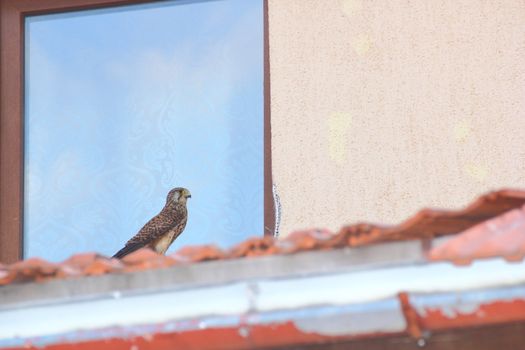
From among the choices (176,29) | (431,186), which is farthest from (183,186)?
(431,186)

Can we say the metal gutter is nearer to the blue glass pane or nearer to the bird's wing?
the bird's wing

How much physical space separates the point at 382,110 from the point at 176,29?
5.09 ft

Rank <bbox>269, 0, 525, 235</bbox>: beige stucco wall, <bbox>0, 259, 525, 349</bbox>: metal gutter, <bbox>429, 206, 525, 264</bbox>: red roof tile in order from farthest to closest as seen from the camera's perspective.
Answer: <bbox>269, 0, 525, 235</bbox>: beige stucco wall < <bbox>0, 259, 525, 349</bbox>: metal gutter < <bbox>429, 206, 525, 264</bbox>: red roof tile

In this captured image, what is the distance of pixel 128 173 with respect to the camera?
357 inches

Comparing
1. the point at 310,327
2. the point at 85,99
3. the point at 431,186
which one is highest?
the point at 85,99

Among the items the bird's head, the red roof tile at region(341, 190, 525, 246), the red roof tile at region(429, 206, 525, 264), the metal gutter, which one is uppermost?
the bird's head

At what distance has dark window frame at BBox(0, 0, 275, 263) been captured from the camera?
885cm

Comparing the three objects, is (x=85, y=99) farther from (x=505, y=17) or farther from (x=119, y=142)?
(x=505, y=17)

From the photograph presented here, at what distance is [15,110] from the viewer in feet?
30.0

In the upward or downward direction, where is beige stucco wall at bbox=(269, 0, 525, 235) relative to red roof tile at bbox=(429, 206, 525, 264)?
upward

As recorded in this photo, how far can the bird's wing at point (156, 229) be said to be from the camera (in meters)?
8.48

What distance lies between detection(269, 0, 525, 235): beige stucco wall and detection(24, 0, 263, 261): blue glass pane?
371mm

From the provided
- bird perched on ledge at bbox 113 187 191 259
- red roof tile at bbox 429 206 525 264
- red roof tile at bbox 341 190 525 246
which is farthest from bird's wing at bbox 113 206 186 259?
red roof tile at bbox 429 206 525 264

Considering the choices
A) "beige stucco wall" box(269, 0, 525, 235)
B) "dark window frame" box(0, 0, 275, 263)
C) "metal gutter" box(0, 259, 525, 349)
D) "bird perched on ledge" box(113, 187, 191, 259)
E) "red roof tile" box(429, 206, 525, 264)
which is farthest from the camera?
"dark window frame" box(0, 0, 275, 263)
